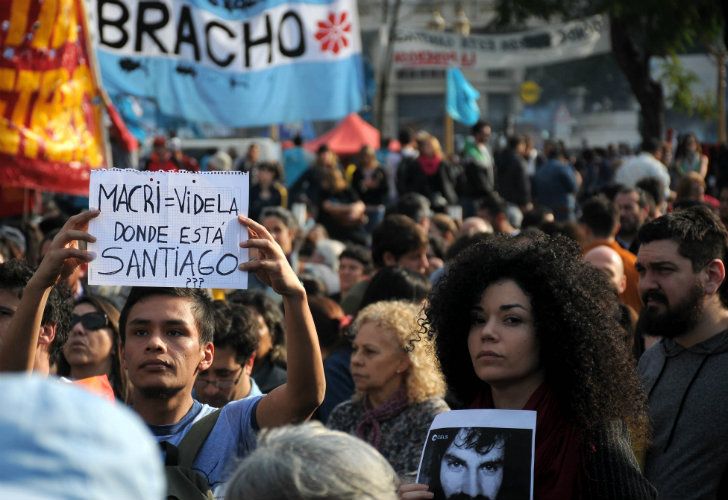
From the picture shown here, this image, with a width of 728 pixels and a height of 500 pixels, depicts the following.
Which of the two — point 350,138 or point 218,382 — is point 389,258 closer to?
point 218,382

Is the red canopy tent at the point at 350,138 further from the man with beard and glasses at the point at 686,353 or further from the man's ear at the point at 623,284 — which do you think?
the man with beard and glasses at the point at 686,353

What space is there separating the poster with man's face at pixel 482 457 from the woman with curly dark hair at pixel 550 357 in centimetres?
7

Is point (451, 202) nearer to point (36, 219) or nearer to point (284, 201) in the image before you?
point (284, 201)

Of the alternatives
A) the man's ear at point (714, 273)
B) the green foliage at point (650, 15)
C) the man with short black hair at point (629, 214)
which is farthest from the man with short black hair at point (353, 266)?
the green foliage at point (650, 15)

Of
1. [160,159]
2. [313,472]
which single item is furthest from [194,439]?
[160,159]

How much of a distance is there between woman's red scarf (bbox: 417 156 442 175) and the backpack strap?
1137 cm

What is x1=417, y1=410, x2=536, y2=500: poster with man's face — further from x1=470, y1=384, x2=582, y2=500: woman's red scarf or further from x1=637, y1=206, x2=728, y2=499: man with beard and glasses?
x1=637, y1=206, x2=728, y2=499: man with beard and glasses

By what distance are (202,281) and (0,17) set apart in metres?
5.27

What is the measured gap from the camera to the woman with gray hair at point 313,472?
2090mm

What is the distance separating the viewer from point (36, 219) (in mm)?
11125

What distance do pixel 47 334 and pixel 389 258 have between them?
4029 millimetres

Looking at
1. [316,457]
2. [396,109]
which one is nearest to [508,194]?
[316,457]

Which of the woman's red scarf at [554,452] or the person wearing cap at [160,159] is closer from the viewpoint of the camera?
the woman's red scarf at [554,452]

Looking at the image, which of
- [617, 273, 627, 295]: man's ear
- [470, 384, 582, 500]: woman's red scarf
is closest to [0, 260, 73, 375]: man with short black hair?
[470, 384, 582, 500]: woman's red scarf
